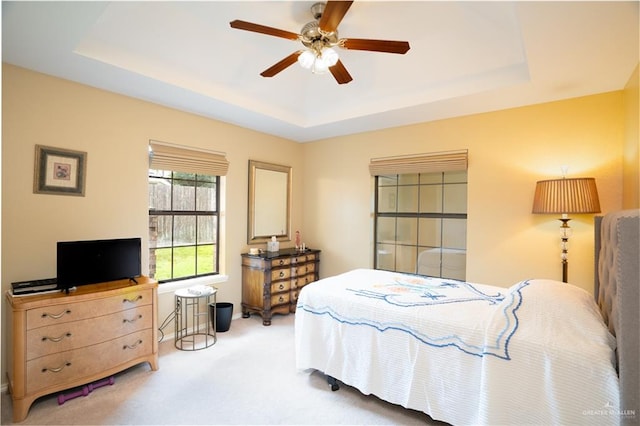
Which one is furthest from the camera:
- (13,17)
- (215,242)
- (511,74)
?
(215,242)

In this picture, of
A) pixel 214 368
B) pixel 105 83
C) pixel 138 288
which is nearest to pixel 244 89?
pixel 105 83

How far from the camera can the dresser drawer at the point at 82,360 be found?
86.3 inches

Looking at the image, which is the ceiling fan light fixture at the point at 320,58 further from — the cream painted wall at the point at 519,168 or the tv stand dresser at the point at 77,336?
the tv stand dresser at the point at 77,336

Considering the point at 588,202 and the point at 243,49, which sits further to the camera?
the point at 243,49

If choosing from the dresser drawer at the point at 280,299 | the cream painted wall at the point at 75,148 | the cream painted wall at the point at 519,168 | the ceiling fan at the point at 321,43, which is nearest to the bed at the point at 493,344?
the cream painted wall at the point at 519,168

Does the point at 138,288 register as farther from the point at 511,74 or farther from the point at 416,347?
the point at 511,74

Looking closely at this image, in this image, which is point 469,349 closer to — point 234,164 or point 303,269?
point 303,269

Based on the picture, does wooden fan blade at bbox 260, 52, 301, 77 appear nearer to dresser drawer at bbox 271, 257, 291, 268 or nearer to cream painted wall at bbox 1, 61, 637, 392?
cream painted wall at bbox 1, 61, 637, 392

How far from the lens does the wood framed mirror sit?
4.22 meters

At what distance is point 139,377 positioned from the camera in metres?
2.65

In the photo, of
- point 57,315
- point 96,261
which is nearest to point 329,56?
point 96,261

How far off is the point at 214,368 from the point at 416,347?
1.78 meters

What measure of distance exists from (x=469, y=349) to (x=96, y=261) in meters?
2.81

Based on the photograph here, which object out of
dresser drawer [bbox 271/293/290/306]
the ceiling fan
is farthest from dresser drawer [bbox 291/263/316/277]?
the ceiling fan
